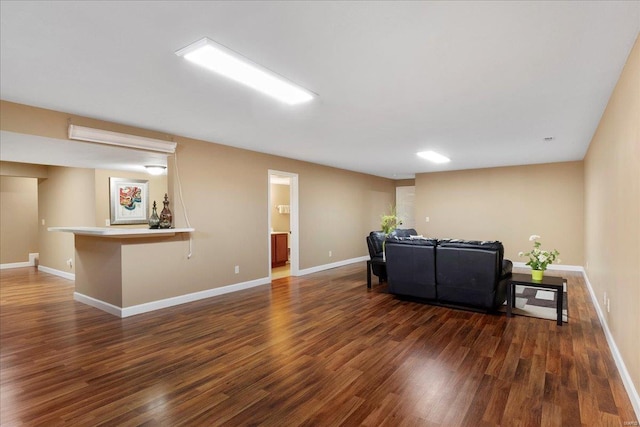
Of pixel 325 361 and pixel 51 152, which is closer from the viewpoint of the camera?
pixel 325 361

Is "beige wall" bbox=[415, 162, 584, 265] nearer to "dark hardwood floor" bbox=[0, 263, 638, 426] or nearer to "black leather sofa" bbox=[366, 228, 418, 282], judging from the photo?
"black leather sofa" bbox=[366, 228, 418, 282]

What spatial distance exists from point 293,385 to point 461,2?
8.86 feet

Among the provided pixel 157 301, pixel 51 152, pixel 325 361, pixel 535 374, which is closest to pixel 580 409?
pixel 535 374

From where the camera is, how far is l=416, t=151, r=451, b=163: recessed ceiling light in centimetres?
607

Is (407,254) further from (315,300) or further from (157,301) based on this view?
(157,301)

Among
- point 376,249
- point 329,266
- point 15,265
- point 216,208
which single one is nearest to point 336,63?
point 216,208

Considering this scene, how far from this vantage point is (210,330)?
143 inches

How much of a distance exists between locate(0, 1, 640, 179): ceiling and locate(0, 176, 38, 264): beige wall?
4920 millimetres

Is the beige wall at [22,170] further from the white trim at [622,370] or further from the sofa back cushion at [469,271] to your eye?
the white trim at [622,370]

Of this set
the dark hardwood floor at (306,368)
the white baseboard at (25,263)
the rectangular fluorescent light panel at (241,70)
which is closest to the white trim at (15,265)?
the white baseboard at (25,263)

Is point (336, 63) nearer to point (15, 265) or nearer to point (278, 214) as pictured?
point (278, 214)

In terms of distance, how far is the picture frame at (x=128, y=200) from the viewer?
22.0 ft

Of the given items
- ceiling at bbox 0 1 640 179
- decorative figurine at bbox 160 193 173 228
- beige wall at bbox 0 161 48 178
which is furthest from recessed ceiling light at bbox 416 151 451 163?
beige wall at bbox 0 161 48 178

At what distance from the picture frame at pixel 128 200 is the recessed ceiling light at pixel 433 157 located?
584 cm
